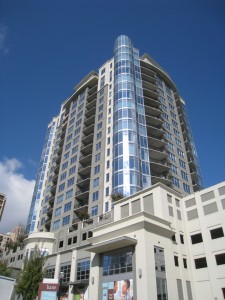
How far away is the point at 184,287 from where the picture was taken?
1510 inches

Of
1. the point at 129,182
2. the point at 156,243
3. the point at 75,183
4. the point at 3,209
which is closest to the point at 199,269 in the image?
the point at 156,243

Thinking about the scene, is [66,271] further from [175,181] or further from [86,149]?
[86,149]

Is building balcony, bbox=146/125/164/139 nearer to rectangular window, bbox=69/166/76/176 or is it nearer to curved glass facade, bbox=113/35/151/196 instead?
curved glass facade, bbox=113/35/151/196

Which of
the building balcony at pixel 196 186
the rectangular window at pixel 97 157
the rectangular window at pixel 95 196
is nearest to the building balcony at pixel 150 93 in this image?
the rectangular window at pixel 97 157

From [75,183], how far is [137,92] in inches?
1187

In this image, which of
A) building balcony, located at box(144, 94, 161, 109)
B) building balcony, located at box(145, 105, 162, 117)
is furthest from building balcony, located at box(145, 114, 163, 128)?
building balcony, located at box(144, 94, 161, 109)

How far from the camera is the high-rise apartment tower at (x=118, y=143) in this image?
65625 millimetres

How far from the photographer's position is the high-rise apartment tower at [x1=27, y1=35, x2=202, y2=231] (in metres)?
65.6

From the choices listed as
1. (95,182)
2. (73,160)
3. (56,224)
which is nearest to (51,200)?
(56,224)

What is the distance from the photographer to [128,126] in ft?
228

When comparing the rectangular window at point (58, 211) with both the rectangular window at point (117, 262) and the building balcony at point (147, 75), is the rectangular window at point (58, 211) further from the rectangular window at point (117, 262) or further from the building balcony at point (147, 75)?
the building balcony at point (147, 75)

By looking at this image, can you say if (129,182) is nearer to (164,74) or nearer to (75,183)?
(75,183)

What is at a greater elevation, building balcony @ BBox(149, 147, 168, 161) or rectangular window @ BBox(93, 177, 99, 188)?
building balcony @ BBox(149, 147, 168, 161)

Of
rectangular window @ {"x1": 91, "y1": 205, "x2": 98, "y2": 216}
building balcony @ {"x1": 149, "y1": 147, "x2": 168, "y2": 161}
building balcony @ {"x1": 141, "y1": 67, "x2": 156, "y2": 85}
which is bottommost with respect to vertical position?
rectangular window @ {"x1": 91, "y1": 205, "x2": 98, "y2": 216}
